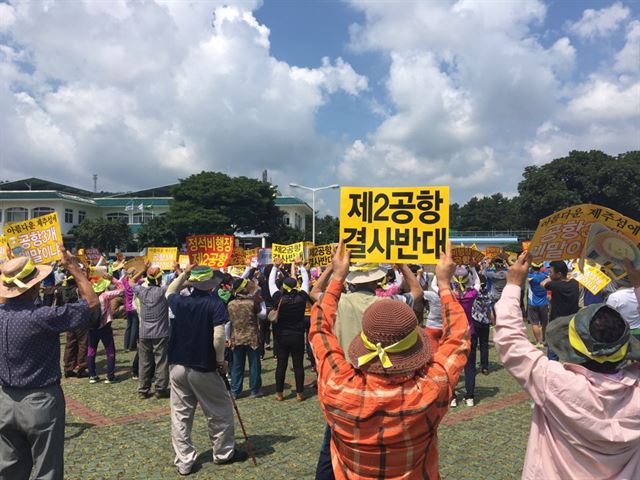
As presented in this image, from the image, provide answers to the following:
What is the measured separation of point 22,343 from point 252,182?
189 feet

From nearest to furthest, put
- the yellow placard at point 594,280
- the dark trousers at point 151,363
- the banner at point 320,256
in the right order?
the yellow placard at point 594,280, the dark trousers at point 151,363, the banner at point 320,256

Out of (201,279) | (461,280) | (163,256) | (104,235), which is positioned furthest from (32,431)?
(104,235)

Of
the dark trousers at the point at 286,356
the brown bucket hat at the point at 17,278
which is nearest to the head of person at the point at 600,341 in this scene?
the brown bucket hat at the point at 17,278

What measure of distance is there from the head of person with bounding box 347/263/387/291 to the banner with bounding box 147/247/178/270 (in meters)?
8.73

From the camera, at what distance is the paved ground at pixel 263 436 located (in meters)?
5.27

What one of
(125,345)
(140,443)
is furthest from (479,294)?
(125,345)

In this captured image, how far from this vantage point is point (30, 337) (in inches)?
148

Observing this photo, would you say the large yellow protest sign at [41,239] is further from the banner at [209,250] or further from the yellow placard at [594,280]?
the yellow placard at [594,280]

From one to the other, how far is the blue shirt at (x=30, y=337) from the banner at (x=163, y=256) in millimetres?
8318

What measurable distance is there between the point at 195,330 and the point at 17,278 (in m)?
1.99

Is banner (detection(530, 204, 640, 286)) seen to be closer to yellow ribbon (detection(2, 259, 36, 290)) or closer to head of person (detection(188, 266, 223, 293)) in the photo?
head of person (detection(188, 266, 223, 293))

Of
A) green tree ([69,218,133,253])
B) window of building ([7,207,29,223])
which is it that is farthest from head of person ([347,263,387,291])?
window of building ([7,207,29,223])

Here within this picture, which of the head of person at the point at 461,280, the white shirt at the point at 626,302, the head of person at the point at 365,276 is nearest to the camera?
the head of person at the point at 365,276

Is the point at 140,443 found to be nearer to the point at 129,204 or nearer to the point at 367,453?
the point at 367,453
